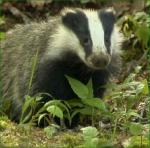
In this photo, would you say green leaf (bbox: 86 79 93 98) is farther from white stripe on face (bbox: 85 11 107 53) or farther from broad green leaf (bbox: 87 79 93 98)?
white stripe on face (bbox: 85 11 107 53)

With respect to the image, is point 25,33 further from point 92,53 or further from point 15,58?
point 92,53

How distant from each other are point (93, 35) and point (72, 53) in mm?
294

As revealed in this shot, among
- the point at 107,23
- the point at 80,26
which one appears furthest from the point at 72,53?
the point at 107,23

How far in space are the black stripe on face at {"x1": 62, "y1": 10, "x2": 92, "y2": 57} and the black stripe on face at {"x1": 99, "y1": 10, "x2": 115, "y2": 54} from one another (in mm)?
114

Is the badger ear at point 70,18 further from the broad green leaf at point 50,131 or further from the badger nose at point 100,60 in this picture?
the broad green leaf at point 50,131

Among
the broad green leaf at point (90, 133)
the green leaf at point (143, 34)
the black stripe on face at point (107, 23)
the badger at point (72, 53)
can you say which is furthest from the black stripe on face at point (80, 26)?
the green leaf at point (143, 34)

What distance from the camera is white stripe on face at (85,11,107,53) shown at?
4.09 m

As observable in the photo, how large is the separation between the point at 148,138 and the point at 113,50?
4.11 feet

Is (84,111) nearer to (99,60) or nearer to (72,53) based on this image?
(99,60)

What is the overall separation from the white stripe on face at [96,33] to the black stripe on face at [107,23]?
6cm

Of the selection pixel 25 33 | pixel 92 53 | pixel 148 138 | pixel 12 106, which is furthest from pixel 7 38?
pixel 148 138

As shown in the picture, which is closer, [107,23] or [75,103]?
[75,103]

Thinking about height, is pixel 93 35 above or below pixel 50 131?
above

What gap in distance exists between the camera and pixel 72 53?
174 inches
